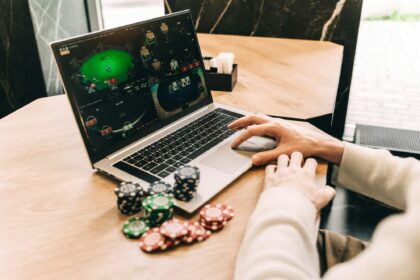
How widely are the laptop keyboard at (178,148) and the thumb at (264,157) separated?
0.48ft

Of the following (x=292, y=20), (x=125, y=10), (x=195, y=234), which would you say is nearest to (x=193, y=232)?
(x=195, y=234)

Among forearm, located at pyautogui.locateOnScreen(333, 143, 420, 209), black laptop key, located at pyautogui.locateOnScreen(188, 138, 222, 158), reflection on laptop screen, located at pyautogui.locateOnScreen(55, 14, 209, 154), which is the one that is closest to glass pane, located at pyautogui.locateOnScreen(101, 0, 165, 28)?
reflection on laptop screen, located at pyautogui.locateOnScreen(55, 14, 209, 154)

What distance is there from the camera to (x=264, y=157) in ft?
3.75

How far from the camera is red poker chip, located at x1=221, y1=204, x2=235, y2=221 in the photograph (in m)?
0.95

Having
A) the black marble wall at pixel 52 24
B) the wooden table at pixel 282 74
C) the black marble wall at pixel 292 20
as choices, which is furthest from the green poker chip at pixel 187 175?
the black marble wall at pixel 52 24

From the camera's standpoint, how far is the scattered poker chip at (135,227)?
2.94 ft

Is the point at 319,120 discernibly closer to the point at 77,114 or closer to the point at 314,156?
the point at 314,156

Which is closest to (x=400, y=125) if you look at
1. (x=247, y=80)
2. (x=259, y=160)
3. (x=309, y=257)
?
(x=247, y=80)

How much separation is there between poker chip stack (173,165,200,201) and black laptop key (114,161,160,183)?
4.2 inches

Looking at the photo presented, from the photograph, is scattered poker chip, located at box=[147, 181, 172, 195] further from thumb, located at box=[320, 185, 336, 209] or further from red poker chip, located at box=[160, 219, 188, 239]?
thumb, located at box=[320, 185, 336, 209]

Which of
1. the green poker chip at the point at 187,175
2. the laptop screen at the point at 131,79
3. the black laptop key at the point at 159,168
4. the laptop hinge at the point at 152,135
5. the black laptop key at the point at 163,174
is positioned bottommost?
the black laptop key at the point at 163,174

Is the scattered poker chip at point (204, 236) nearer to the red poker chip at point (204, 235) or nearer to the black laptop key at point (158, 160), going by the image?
the red poker chip at point (204, 235)

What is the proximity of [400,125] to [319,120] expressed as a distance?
1885 mm

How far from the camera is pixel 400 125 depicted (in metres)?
3.06
